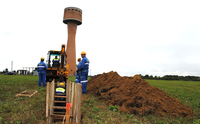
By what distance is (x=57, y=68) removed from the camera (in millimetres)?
13164

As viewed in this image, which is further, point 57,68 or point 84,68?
point 57,68

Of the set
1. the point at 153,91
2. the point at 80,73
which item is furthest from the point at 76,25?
the point at 153,91

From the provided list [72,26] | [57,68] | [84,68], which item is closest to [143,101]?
[84,68]

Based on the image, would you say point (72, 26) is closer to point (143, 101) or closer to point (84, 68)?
point (84, 68)

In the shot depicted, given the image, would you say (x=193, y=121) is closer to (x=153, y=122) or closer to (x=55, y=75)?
(x=153, y=122)

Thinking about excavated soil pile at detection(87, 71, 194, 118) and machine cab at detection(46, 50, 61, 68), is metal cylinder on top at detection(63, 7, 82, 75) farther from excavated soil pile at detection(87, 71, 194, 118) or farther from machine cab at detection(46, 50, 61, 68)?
excavated soil pile at detection(87, 71, 194, 118)

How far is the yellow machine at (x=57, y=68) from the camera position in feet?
40.4

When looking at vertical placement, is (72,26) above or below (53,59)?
above

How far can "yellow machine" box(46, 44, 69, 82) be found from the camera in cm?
1230

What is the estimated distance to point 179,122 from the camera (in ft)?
15.2

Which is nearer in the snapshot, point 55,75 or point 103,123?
point 103,123

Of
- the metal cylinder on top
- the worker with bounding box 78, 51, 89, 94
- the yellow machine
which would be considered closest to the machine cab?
the yellow machine

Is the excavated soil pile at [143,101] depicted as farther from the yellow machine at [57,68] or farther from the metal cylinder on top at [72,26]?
the metal cylinder on top at [72,26]

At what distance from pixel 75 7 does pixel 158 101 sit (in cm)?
4087
